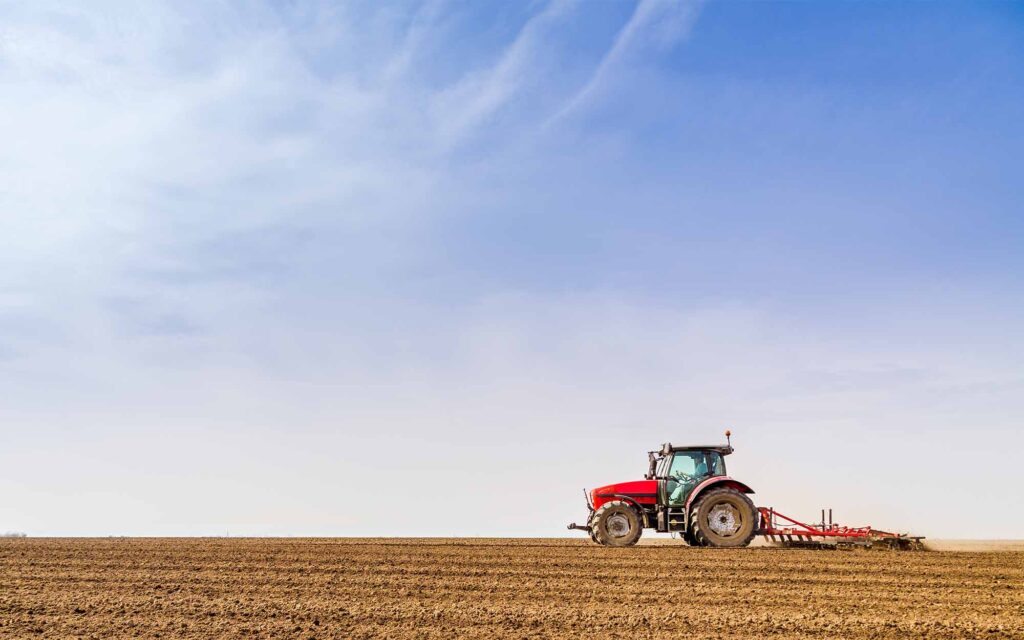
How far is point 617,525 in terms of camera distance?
58.6 feet

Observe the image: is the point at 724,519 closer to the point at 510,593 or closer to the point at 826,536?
the point at 826,536

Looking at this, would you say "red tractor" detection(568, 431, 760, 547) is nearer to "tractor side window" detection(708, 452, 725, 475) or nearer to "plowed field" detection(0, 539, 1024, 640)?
"tractor side window" detection(708, 452, 725, 475)

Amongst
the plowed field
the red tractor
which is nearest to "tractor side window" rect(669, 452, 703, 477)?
the red tractor

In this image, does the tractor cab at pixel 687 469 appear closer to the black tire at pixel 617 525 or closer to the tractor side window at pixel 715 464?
the tractor side window at pixel 715 464

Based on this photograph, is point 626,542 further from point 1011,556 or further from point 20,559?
point 20,559

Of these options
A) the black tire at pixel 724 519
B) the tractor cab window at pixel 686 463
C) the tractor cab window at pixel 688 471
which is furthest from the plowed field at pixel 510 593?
the tractor cab window at pixel 686 463

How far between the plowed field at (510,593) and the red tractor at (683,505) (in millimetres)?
998

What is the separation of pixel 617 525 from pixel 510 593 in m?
6.96

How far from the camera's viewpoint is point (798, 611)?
9984mm

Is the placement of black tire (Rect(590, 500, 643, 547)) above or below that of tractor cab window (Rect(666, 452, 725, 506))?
below

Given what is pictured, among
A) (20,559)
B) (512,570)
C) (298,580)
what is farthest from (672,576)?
(20,559)

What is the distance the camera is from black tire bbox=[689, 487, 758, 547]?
17219 mm

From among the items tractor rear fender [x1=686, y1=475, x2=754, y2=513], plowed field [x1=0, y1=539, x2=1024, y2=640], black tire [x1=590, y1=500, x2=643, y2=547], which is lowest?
plowed field [x1=0, y1=539, x2=1024, y2=640]

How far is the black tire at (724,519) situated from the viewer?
1722 cm
